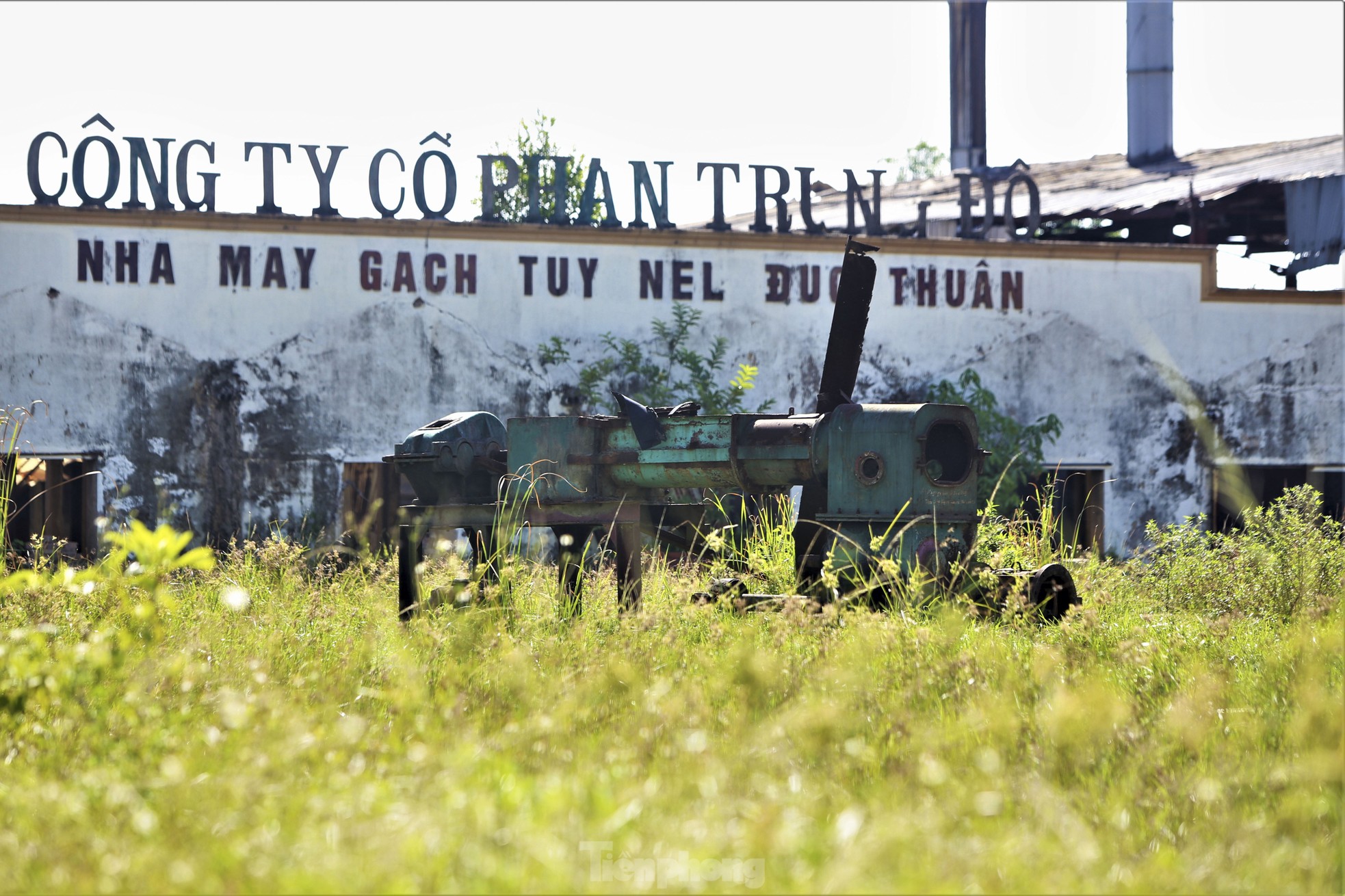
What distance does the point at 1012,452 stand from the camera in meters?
13.0

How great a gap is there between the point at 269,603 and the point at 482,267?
6791 mm

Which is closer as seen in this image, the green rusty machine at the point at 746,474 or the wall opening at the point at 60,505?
the green rusty machine at the point at 746,474

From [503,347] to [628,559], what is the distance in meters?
6.50

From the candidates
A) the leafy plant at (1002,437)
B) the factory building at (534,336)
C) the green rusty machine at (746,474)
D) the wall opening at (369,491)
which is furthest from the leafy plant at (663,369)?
the green rusty machine at (746,474)

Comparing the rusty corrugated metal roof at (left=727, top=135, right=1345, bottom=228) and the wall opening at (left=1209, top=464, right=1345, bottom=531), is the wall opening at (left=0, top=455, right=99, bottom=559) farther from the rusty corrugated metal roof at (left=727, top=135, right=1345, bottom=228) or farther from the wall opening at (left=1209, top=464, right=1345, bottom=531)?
the wall opening at (left=1209, top=464, right=1345, bottom=531)

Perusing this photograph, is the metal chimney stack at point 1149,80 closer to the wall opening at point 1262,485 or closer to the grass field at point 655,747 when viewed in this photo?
the wall opening at point 1262,485

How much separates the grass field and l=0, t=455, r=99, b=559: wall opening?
6.27m

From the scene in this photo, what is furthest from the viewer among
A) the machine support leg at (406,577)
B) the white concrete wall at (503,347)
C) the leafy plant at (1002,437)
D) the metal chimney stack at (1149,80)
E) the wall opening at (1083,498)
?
the metal chimney stack at (1149,80)

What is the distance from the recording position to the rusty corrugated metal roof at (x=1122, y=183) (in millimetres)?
15281

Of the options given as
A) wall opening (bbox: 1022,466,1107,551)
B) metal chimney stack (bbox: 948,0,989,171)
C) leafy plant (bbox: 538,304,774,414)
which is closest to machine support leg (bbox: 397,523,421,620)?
leafy plant (bbox: 538,304,774,414)

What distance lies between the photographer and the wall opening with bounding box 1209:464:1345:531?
1373 cm

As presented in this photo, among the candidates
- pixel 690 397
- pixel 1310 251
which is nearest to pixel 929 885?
pixel 690 397

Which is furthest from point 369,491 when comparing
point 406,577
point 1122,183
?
point 1122,183

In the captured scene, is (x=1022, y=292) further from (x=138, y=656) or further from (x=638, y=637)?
(x=138, y=656)
